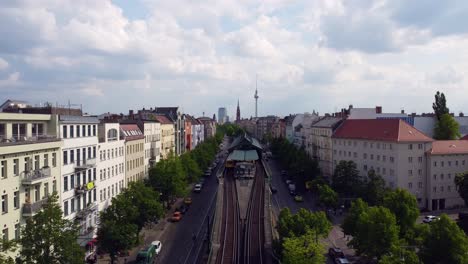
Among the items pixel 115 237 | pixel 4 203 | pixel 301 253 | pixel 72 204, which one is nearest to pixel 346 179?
pixel 301 253

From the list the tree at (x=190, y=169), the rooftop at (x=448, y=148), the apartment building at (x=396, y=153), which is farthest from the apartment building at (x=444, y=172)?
the tree at (x=190, y=169)

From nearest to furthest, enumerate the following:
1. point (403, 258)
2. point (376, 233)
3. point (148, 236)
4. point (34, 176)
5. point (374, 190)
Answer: point (403, 258)
point (34, 176)
point (376, 233)
point (148, 236)
point (374, 190)

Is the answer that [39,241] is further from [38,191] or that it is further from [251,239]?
[251,239]

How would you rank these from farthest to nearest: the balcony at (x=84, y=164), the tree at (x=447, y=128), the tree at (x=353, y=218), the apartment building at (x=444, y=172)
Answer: the tree at (x=447, y=128) → the apartment building at (x=444, y=172) → the balcony at (x=84, y=164) → the tree at (x=353, y=218)

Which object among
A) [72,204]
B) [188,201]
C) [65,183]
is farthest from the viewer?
[188,201]

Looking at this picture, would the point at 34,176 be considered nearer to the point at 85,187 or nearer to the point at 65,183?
the point at 65,183

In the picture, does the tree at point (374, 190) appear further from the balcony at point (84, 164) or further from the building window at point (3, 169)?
the building window at point (3, 169)

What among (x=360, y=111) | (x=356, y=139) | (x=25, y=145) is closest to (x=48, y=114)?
(x=25, y=145)
